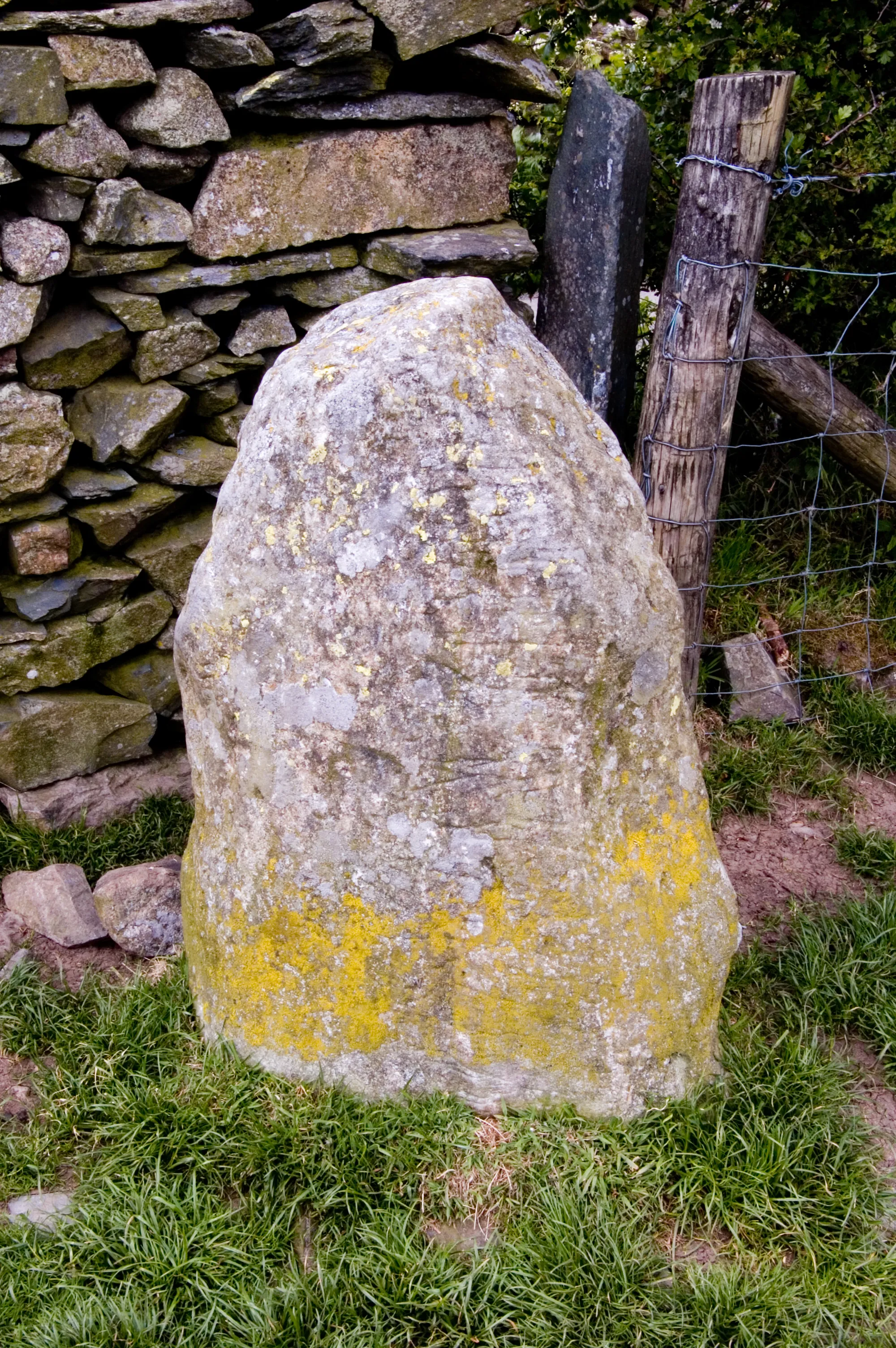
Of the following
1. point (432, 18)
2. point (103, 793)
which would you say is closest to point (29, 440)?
point (103, 793)

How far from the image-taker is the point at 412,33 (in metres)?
3.77

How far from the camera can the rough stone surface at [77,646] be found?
157 inches

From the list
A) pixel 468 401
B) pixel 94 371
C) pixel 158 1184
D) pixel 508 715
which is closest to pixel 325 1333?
pixel 158 1184

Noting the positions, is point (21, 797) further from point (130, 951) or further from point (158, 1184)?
point (158, 1184)

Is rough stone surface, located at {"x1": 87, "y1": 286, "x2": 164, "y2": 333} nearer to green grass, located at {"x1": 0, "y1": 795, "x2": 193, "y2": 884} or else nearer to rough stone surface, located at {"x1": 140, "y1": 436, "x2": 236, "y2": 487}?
rough stone surface, located at {"x1": 140, "y1": 436, "x2": 236, "y2": 487}

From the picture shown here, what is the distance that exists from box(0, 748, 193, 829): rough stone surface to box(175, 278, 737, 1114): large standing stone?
4.86 feet

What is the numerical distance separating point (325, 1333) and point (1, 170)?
3.23 meters

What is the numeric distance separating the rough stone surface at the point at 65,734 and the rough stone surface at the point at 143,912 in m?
0.73

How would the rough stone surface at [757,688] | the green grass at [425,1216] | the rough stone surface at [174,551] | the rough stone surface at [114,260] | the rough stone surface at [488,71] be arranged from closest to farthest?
1. the green grass at [425,1216]
2. the rough stone surface at [114,260]
3. the rough stone surface at [488,71]
4. the rough stone surface at [174,551]
5. the rough stone surface at [757,688]

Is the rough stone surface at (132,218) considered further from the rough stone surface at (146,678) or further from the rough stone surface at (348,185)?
the rough stone surface at (146,678)

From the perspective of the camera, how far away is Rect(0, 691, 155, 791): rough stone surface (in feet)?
13.3

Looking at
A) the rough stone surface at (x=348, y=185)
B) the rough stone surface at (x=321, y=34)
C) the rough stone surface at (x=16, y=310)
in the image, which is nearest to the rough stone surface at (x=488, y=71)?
the rough stone surface at (x=348, y=185)

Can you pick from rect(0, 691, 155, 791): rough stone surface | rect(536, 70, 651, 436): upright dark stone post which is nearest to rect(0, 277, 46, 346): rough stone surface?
rect(0, 691, 155, 791): rough stone surface

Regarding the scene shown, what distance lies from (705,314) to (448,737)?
86.6 inches
